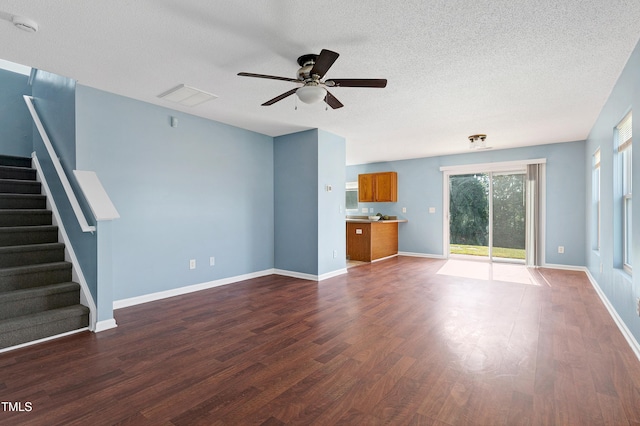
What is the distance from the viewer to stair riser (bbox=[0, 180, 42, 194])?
3.82 m

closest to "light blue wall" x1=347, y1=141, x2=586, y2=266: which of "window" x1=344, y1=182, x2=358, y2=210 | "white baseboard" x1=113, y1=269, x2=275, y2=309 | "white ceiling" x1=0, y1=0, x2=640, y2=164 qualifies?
"window" x1=344, y1=182, x2=358, y2=210

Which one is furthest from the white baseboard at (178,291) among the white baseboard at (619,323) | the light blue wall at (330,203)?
the white baseboard at (619,323)

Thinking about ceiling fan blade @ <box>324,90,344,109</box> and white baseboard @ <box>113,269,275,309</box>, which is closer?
ceiling fan blade @ <box>324,90,344,109</box>

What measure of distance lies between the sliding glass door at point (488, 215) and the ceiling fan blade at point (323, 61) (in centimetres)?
586

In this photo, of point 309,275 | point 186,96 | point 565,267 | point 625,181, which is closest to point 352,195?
point 309,275

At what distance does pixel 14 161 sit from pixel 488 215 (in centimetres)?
855

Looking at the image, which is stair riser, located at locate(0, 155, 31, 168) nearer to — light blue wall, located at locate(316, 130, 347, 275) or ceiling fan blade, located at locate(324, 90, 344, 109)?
light blue wall, located at locate(316, 130, 347, 275)

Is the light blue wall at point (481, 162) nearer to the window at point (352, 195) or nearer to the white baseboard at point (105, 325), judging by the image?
the window at point (352, 195)

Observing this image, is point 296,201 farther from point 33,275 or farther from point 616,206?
point 616,206

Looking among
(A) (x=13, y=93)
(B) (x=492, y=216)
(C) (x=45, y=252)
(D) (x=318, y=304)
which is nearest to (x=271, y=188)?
(D) (x=318, y=304)

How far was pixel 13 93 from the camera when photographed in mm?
5020

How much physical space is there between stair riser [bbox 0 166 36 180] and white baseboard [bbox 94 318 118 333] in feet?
8.96

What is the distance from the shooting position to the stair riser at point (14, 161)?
13.9 ft

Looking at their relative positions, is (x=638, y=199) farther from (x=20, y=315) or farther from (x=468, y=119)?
(x=20, y=315)
